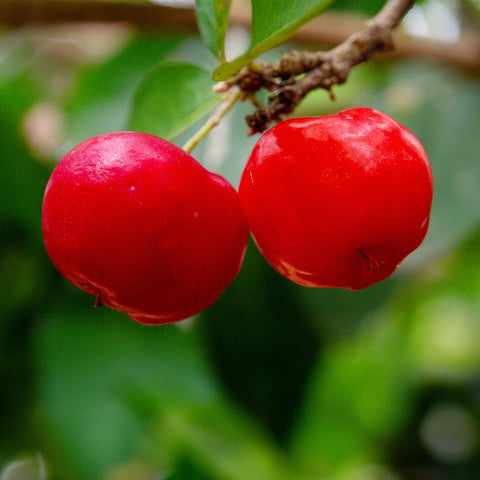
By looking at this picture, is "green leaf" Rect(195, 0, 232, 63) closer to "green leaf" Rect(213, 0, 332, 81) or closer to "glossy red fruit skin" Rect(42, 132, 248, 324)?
"green leaf" Rect(213, 0, 332, 81)

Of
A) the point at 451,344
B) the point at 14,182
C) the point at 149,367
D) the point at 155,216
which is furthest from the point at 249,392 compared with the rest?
the point at 155,216

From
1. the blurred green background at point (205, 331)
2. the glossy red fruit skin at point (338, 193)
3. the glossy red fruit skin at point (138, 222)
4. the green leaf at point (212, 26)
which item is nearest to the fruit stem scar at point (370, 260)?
the glossy red fruit skin at point (338, 193)

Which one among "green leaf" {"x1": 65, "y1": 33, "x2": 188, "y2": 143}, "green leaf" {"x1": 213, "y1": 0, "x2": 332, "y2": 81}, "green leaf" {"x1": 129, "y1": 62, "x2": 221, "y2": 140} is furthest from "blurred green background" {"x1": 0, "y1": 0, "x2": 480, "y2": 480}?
"green leaf" {"x1": 213, "y1": 0, "x2": 332, "y2": 81}

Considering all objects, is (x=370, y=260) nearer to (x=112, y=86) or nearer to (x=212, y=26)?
(x=212, y=26)

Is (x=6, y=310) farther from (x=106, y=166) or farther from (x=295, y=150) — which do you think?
(x=295, y=150)

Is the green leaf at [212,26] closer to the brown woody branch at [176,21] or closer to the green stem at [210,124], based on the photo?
the green stem at [210,124]

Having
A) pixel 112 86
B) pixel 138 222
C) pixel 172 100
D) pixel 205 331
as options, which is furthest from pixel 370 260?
pixel 112 86
